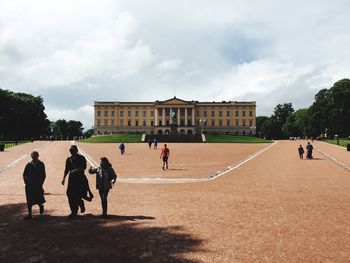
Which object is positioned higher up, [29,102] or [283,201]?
[29,102]

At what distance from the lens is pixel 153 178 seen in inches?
695

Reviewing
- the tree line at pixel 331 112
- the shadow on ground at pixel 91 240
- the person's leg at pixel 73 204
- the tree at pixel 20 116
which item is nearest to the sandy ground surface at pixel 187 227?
the shadow on ground at pixel 91 240

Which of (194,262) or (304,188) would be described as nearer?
(194,262)

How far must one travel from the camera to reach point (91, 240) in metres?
7.42

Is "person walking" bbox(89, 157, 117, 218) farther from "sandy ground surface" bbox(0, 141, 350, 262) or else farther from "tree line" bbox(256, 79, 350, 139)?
"tree line" bbox(256, 79, 350, 139)

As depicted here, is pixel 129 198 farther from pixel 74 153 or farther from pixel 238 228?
pixel 238 228

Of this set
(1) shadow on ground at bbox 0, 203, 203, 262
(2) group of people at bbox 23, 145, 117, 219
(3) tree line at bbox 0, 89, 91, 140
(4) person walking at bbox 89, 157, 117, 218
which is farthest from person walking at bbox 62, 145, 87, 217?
(3) tree line at bbox 0, 89, 91, 140

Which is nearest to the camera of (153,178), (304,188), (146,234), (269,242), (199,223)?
(269,242)

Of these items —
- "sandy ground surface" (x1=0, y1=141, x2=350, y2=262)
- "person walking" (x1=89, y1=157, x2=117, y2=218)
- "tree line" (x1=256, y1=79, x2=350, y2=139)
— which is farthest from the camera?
"tree line" (x1=256, y1=79, x2=350, y2=139)

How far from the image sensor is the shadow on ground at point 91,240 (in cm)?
643

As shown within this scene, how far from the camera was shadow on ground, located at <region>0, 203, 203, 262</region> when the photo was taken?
6430 mm

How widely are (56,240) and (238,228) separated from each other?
13.1 ft

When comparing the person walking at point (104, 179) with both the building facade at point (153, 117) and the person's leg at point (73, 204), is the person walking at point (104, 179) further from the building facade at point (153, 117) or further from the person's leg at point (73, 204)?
the building facade at point (153, 117)

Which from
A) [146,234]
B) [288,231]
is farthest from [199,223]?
[288,231]
